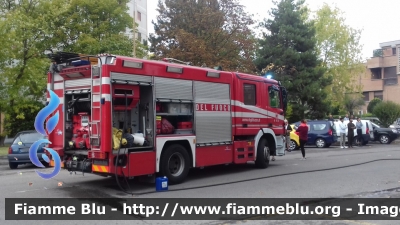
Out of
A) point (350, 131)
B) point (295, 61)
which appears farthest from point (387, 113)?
point (350, 131)

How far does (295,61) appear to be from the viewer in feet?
113

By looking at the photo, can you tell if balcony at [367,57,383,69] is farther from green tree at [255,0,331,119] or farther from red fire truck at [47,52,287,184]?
red fire truck at [47,52,287,184]

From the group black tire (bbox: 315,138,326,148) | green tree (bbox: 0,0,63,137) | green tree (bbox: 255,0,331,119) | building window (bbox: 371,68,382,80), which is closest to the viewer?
green tree (bbox: 0,0,63,137)

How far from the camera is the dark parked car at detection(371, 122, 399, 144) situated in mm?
27606

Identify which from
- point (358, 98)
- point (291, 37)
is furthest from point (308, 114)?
point (358, 98)

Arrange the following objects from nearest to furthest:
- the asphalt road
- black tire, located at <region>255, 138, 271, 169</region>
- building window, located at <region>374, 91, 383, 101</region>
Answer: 1. the asphalt road
2. black tire, located at <region>255, 138, 271, 169</region>
3. building window, located at <region>374, 91, 383, 101</region>

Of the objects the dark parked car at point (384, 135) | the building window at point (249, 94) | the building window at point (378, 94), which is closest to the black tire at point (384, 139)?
the dark parked car at point (384, 135)

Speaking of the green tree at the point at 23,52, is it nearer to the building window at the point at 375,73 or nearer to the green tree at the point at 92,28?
the green tree at the point at 92,28

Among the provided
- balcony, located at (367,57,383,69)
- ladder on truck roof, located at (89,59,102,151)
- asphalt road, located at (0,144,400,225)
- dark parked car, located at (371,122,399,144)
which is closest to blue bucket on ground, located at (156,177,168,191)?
asphalt road, located at (0,144,400,225)

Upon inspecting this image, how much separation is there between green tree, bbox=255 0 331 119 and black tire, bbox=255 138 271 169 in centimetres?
2022

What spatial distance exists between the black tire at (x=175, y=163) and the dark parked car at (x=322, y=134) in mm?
15908

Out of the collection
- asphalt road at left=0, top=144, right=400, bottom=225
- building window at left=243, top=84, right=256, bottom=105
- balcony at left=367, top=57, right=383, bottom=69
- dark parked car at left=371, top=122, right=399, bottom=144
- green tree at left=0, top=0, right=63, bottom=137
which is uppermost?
balcony at left=367, top=57, right=383, bottom=69

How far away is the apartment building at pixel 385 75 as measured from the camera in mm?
59562

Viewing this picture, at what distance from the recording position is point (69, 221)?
7383mm
